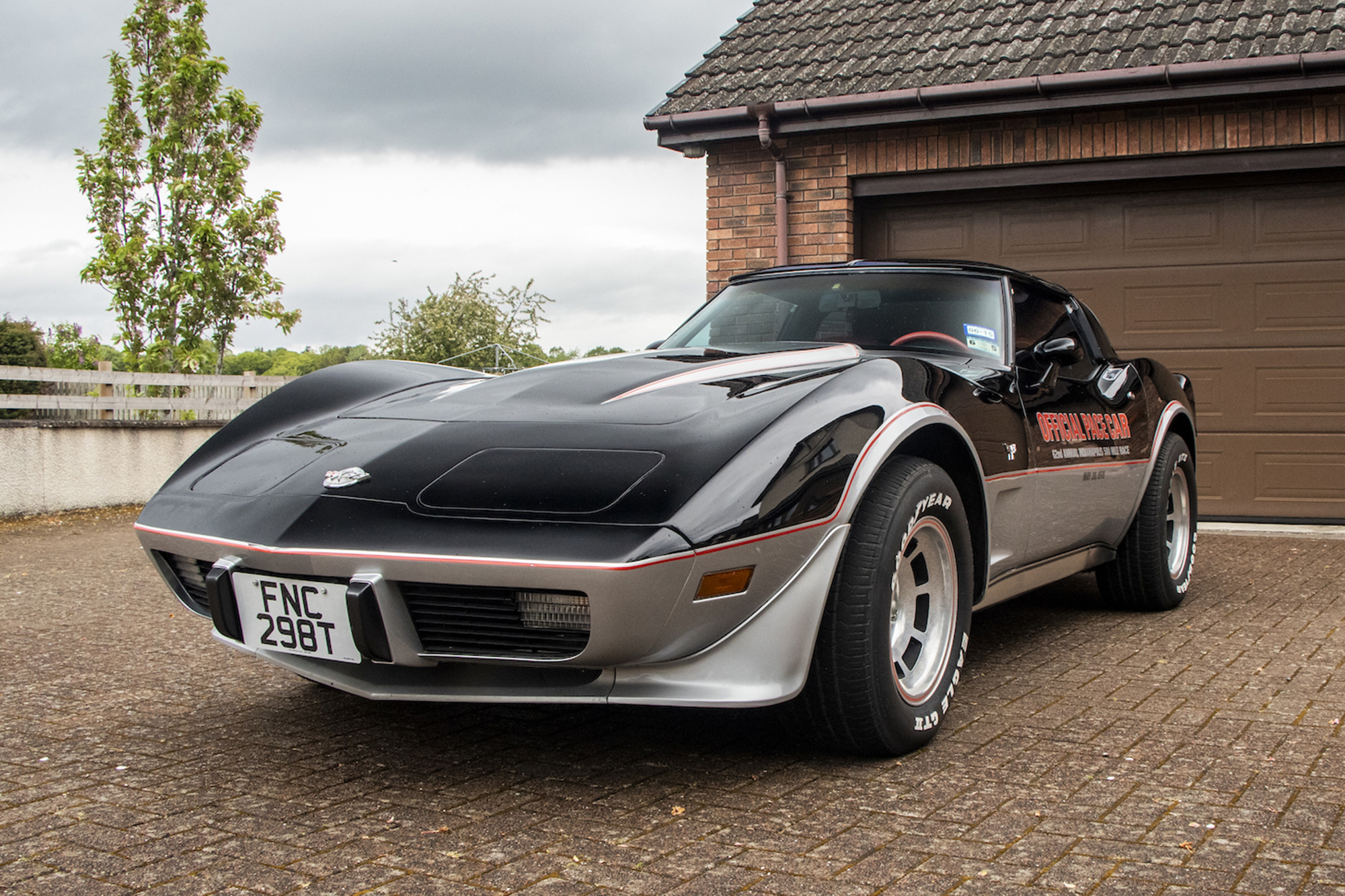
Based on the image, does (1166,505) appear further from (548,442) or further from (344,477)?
(344,477)

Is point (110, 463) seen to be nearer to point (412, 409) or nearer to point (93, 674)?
point (93, 674)

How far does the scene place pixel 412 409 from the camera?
323 cm

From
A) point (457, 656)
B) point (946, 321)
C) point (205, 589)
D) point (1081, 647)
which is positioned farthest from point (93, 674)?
point (1081, 647)

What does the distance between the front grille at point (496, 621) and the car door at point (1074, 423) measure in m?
1.91

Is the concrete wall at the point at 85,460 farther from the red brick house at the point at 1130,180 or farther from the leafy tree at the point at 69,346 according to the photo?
the leafy tree at the point at 69,346

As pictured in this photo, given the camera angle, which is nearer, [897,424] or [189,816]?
[189,816]

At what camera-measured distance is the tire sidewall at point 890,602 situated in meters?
2.81

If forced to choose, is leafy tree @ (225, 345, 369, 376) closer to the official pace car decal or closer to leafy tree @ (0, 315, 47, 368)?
leafy tree @ (0, 315, 47, 368)

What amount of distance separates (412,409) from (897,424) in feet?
4.23

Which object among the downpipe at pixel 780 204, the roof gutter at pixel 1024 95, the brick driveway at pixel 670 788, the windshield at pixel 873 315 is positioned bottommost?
the brick driveway at pixel 670 788

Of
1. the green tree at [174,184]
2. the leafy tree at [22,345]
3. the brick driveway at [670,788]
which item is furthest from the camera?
the leafy tree at [22,345]

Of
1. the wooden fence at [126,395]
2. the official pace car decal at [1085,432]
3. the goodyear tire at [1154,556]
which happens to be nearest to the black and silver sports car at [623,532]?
the official pace car decal at [1085,432]

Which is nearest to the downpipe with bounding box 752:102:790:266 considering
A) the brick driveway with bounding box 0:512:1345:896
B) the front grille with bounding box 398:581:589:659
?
the brick driveway with bounding box 0:512:1345:896

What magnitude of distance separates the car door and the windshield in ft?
0.57
